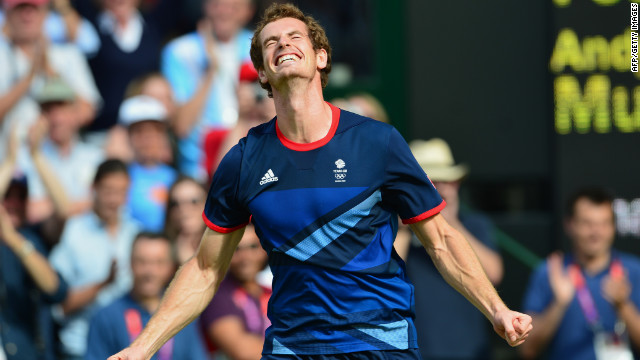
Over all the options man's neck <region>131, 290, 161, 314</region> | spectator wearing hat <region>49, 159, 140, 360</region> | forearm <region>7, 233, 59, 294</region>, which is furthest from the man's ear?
forearm <region>7, 233, 59, 294</region>

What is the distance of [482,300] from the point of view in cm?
388

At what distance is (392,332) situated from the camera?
393 centimetres

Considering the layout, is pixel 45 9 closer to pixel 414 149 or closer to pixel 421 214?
pixel 414 149

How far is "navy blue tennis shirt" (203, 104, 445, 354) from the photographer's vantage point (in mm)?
3881

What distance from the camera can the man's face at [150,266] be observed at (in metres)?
6.20

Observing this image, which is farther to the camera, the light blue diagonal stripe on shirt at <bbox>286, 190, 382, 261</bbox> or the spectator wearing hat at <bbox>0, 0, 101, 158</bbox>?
the spectator wearing hat at <bbox>0, 0, 101, 158</bbox>

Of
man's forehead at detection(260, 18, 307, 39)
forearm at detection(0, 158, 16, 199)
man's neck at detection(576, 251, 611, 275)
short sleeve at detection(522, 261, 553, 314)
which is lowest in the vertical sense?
short sleeve at detection(522, 261, 553, 314)

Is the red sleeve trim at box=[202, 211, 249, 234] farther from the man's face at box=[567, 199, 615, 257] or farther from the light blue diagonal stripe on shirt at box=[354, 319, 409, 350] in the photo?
the man's face at box=[567, 199, 615, 257]

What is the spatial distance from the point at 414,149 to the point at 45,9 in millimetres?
3367

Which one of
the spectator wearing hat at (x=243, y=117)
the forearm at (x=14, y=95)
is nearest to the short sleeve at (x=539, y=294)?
the spectator wearing hat at (x=243, y=117)

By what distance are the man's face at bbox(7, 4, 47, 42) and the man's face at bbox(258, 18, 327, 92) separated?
14.3ft

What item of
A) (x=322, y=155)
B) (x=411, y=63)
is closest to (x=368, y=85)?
(x=411, y=63)

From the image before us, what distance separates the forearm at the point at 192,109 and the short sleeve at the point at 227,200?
3.88 meters

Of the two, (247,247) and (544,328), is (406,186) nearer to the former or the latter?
(247,247)
